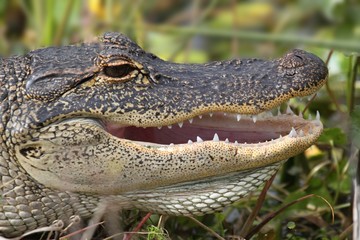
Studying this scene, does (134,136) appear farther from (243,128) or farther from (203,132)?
(243,128)

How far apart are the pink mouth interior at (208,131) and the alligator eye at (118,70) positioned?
0.81 feet

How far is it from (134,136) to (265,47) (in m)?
5.03

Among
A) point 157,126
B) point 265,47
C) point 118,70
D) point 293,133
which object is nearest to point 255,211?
point 293,133

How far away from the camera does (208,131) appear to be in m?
3.89

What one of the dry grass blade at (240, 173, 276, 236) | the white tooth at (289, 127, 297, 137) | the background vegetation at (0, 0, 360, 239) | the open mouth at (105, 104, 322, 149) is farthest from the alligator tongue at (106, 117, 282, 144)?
the background vegetation at (0, 0, 360, 239)

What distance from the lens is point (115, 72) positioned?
3.78 m

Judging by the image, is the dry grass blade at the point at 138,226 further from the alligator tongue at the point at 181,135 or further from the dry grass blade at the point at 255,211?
the dry grass blade at the point at 255,211

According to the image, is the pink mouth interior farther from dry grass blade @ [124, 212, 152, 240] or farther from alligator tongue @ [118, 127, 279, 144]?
dry grass blade @ [124, 212, 152, 240]

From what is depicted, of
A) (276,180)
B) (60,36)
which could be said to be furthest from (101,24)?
(276,180)

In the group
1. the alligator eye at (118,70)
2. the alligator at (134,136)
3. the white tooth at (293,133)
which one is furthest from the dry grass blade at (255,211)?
the alligator eye at (118,70)

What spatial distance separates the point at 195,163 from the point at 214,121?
0.33 m

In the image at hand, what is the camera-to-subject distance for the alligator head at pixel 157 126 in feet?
12.0

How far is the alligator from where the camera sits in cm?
365

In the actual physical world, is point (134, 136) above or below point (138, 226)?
above
